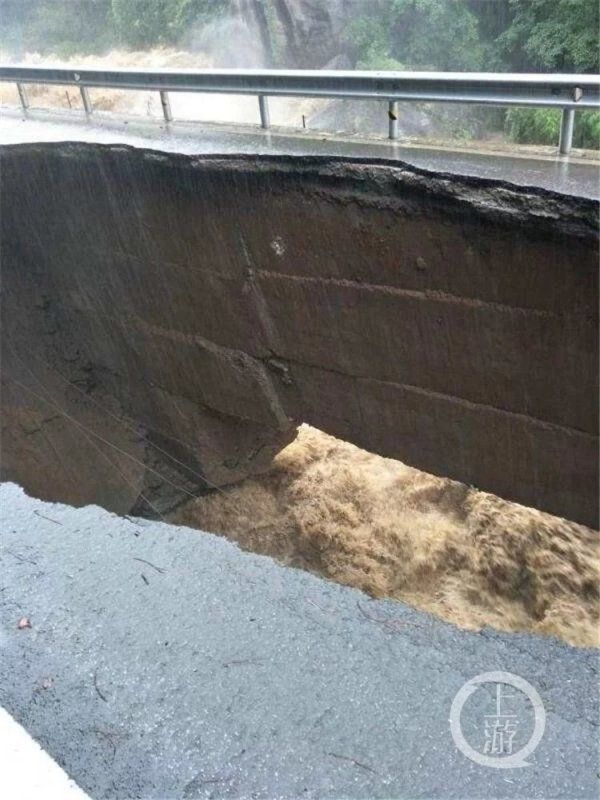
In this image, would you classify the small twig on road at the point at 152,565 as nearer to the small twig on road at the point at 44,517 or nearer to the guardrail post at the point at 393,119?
the small twig on road at the point at 44,517

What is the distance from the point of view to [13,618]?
266cm

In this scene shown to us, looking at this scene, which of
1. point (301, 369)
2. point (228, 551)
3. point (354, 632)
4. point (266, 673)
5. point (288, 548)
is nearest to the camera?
point (266, 673)

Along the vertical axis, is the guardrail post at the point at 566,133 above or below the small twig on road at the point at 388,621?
above

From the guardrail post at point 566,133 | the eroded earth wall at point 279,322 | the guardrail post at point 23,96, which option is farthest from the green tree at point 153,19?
the guardrail post at point 566,133

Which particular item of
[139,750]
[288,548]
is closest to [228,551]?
[139,750]

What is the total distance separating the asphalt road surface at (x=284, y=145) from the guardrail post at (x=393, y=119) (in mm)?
107

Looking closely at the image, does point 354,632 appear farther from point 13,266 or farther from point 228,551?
point 13,266

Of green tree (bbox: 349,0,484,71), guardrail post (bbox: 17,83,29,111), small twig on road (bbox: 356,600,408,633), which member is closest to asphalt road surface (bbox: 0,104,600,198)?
guardrail post (bbox: 17,83,29,111)

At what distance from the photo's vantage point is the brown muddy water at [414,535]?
488 cm

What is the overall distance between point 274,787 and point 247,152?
11.2ft

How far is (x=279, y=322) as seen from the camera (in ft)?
14.4

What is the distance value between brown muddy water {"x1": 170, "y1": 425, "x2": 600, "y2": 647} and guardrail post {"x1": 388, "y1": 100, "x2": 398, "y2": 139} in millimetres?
2252

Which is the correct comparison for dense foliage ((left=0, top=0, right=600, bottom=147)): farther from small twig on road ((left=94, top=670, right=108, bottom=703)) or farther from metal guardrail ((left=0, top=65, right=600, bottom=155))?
small twig on road ((left=94, top=670, right=108, bottom=703))

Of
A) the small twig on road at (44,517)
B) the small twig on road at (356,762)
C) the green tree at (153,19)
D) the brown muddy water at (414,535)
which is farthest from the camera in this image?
the green tree at (153,19)
